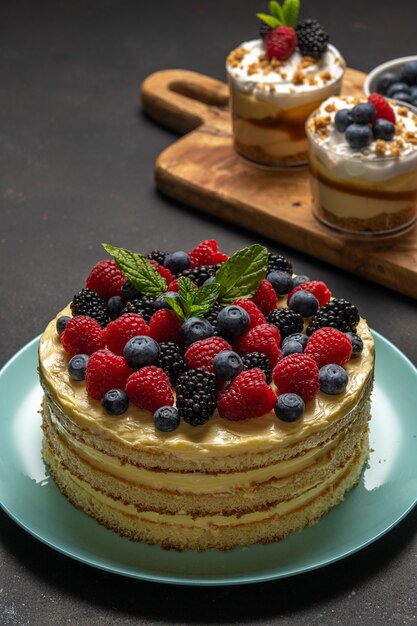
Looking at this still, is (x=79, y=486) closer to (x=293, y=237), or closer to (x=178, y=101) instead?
(x=293, y=237)

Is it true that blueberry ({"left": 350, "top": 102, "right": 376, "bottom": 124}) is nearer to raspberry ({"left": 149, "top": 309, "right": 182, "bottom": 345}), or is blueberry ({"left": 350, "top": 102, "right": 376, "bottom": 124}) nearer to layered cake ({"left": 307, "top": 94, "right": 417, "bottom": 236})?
layered cake ({"left": 307, "top": 94, "right": 417, "bottom": 236})

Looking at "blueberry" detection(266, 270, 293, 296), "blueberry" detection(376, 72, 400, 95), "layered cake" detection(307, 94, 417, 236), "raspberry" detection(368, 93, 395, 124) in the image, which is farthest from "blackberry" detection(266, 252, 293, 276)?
"blueberry" detection(376, 72, 400, 95)

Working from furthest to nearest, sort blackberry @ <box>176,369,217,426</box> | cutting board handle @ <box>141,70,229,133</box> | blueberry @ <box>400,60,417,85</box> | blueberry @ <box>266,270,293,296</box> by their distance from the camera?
1. cutting board handle @ <box>141,70,229,133</box>
2. blueberry @ <box>400,60,417,85</box>
3. blueberry @ <box>266,270,293,296</box>
4. blackberry @ <box>176,369,217,426</box>

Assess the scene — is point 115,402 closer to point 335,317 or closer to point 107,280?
point 107,280

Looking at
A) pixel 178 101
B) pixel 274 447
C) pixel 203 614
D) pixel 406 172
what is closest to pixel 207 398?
pixel 274 447

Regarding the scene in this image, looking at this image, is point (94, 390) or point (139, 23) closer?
point (94, 390)

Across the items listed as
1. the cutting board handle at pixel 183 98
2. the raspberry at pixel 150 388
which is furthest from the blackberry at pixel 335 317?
the cutting board handle at pixel 183 98

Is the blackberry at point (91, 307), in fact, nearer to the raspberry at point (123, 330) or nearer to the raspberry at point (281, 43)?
the raspberry at point (123, 330)
